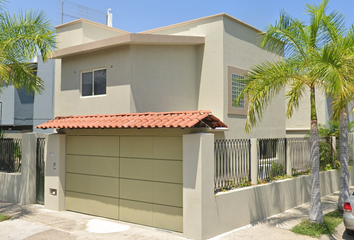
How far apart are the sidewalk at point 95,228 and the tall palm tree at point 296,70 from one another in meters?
1.12

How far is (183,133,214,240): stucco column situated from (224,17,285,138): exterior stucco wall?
15.3 feet

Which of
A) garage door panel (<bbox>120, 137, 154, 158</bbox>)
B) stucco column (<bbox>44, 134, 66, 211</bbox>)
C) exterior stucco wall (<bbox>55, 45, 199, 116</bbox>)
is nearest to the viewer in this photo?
garage door panel (<bbox>120, 137, 154, 158</bbox>)

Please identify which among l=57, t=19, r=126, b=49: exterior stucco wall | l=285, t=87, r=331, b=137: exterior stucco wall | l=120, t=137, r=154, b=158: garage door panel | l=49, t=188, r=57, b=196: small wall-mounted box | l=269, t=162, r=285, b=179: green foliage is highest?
l=57, t=19, r=126, b=49: exterior stucco wall

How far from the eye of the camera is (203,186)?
7711 mm

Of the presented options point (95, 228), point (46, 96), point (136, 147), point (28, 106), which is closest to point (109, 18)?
point (46, 96)

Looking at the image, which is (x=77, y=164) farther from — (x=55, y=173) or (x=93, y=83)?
(x=93, y=83)

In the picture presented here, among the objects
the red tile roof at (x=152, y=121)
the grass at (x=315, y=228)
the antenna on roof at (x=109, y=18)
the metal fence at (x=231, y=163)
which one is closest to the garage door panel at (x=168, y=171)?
the metal fence at (x=231, y=163)

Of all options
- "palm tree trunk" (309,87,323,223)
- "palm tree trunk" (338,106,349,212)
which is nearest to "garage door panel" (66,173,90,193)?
"palm tree trunk" (309,87,323,223)

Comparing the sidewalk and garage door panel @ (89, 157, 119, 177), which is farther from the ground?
garage door panel @ (89, 157, 119, 177)

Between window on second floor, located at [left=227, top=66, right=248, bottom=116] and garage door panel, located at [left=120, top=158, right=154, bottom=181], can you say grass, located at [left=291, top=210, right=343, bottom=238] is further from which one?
window on second floor, located at [left=227, top=66, right=248, bottom=116]

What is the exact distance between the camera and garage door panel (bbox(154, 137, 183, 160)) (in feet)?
27.4

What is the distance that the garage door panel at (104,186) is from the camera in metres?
9.62

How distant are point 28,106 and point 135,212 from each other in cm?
1664

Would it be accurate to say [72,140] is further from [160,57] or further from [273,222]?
[273,222]
